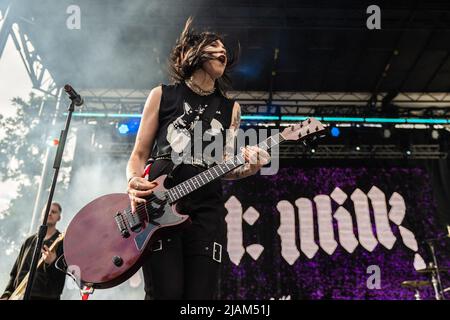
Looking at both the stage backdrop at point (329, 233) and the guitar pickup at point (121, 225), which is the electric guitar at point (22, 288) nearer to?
the guitar pickup at point (121, 225)

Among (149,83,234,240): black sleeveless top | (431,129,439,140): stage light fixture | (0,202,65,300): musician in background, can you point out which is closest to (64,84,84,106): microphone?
(149,83,234,240): black sleeveless top

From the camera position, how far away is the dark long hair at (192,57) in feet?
7.10

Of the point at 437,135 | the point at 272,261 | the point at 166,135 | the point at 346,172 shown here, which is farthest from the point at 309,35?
the point at 166,135

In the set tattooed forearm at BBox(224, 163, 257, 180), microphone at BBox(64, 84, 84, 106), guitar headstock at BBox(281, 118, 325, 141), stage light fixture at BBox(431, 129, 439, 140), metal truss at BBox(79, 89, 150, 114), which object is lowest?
tattooed forearm at BBox(224, 163, 257, 180)

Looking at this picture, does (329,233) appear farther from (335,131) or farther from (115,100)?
(115,100)

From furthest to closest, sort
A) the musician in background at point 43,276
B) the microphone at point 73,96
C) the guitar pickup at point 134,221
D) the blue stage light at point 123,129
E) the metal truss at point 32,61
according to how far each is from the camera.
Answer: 1. the blue stage light at point 123,129
2. the metal truss at point 32,61
3. the musician in background at point 43,276
4. the microphone at point 73,96
5. the guitar pickup at point 134,221

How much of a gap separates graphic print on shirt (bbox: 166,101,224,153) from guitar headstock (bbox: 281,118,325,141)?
440 mm

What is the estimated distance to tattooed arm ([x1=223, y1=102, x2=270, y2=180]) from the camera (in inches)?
81.8

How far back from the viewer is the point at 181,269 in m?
1.70

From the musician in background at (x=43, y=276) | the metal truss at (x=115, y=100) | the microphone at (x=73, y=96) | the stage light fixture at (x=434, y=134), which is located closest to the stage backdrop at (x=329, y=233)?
the stage light fixture at (x=434, y=134)

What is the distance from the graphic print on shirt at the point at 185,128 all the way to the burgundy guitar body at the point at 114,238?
198 mm

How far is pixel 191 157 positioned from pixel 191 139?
0.31ft

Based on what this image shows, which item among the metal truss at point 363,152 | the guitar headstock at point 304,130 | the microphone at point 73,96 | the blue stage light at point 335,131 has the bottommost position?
the guitar headstock at point 304,130

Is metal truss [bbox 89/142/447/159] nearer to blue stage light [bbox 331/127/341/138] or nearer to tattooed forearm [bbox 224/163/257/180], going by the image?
blue stage light [bbox 331/127/341/138]
